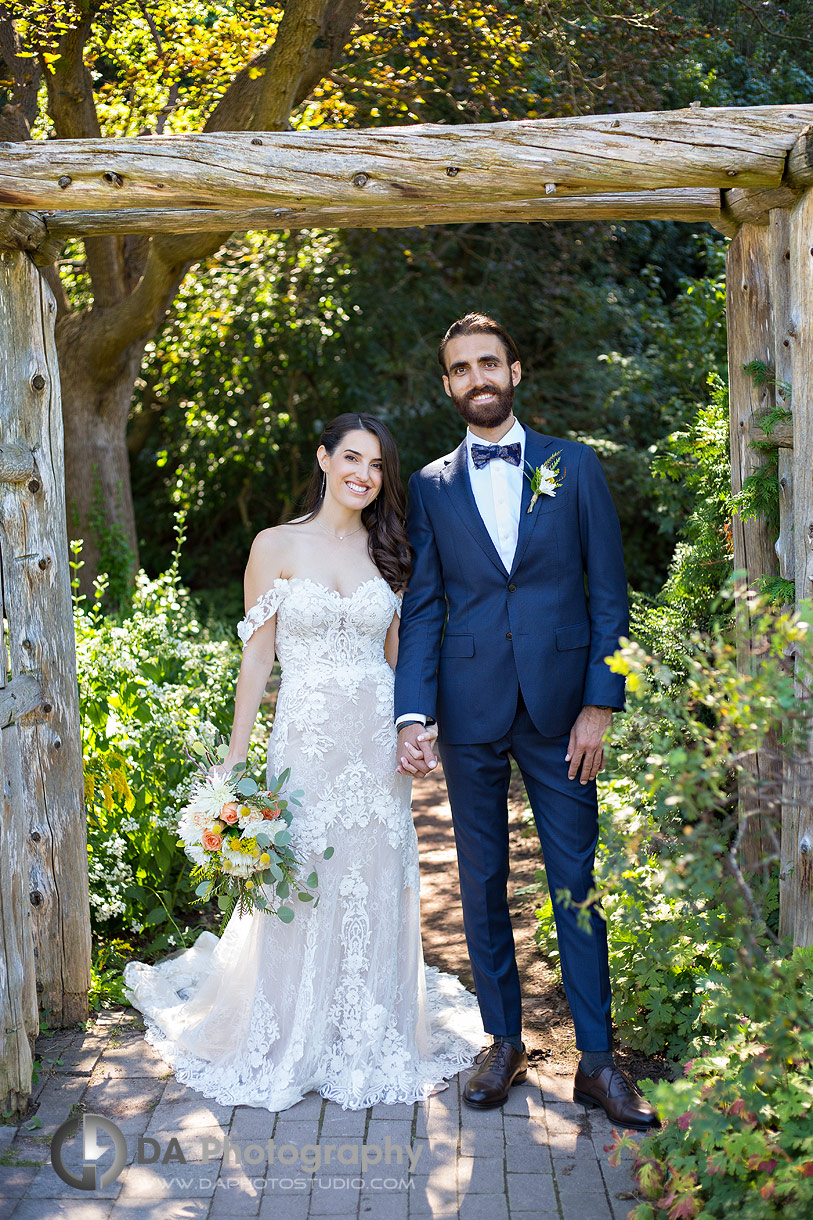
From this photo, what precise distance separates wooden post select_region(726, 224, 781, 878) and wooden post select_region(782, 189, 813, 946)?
0.68 feet

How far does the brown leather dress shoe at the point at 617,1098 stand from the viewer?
125 inches

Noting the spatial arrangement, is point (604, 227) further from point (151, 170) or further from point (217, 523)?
point (151, 170)

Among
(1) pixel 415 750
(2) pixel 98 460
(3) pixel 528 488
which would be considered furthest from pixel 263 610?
(2) pixel 98 460

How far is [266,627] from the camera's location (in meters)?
3.55

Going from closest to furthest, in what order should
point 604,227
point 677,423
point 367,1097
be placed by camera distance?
point 367,1097
point 677,423
point 604,227

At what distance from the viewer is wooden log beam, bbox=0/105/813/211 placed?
3.14 meters

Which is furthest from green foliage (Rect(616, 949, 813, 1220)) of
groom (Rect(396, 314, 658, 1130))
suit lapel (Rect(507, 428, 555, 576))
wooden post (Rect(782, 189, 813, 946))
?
suit lapel (Rect(507, 428, 555, 576))

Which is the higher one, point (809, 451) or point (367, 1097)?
point (809, 451)

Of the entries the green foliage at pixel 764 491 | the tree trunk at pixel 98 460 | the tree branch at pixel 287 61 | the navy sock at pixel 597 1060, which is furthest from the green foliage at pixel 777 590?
Result: the tree trunk at pixel 98 460

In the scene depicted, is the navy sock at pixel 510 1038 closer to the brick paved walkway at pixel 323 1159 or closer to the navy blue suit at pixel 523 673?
the navy blue suit at pixel 523 673

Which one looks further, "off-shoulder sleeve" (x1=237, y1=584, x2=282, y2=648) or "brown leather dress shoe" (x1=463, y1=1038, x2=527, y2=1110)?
"off-shoulder sleeve" (x1=237, y1=584, x2=282, y2=648)

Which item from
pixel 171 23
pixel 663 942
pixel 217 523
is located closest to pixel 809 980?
pixel 663 942

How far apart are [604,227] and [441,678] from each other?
6.97m

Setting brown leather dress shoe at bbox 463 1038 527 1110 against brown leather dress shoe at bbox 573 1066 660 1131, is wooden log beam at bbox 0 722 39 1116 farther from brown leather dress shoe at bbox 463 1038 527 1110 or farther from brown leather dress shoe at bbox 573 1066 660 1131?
brown leather dress shoe at bbox 573 1066 660 1131
